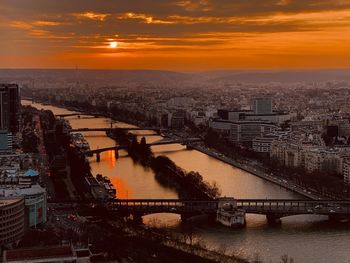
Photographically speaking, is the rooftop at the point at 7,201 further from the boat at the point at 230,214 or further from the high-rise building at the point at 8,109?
the high-rise building at the point at 8,109

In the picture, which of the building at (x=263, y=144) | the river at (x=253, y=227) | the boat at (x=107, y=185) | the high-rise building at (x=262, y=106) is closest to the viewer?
the river at (x=253, y=227)

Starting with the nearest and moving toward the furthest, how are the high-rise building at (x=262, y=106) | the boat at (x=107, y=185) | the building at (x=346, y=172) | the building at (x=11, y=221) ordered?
the building at (x=11, y=221) < the boat at (x=107, y=185) < the building at (x=346, y=172) < the high-rise building at (x=262, y=106)

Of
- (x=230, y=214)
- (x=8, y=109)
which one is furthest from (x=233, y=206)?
(x=8, y=109)

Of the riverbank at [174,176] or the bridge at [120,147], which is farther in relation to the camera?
the bridge at [120,147]

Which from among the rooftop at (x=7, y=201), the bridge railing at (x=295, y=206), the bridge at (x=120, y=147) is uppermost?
the rooftop at (x=7, y=201)

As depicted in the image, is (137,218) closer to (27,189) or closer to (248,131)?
(27,189)

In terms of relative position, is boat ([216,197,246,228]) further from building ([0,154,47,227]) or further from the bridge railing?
building ([0,154,47,227])

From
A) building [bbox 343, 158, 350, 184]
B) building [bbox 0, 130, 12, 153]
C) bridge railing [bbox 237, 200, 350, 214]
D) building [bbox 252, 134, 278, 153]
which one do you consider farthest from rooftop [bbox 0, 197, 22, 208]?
building [bbox 252, 134, 278, 153]

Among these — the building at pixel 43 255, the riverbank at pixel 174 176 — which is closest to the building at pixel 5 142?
Answer: the riverbank at pixel 174 176
